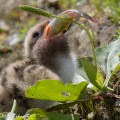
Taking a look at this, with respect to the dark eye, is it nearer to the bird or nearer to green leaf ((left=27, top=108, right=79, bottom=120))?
the bird

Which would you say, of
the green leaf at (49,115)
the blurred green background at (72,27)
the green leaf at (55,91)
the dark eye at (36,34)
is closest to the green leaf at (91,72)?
the green leaf at (55,91)

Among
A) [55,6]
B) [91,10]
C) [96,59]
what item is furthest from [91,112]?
[55,6]

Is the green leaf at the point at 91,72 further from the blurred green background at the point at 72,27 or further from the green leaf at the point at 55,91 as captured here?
the blurred green background at the point at 72,27

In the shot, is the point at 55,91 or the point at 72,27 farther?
the point at 72,27

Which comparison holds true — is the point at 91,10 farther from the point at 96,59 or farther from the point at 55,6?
the point at 96,59

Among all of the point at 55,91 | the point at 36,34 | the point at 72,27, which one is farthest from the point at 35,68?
the point at 72,27


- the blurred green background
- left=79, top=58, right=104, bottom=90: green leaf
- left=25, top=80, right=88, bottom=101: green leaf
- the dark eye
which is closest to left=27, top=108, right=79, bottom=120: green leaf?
left=25, top=80, right=88, bottom=101: green leaf

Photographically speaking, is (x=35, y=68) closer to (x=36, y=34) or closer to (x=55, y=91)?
(x=55, y=91)
